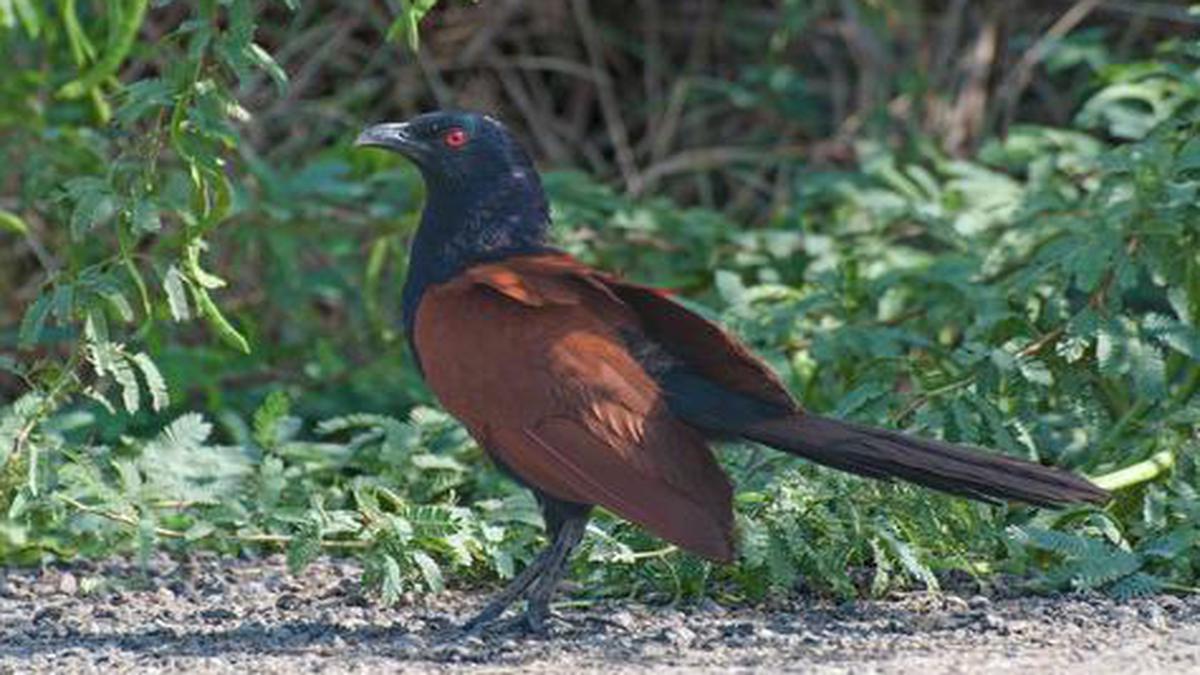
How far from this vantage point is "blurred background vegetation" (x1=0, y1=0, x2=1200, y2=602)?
4633mm

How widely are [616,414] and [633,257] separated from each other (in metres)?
2.74

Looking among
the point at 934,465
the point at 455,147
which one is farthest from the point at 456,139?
the point at 934,465

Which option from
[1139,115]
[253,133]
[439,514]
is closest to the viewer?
[439,514]

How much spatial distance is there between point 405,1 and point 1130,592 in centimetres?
170

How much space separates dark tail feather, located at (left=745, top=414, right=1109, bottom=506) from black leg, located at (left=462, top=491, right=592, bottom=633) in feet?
1.39

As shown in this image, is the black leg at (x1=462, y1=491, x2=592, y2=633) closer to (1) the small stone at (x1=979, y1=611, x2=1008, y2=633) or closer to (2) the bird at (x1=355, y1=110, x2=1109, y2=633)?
(2) the bird at (x1=355, y1=110, x2=1109, y2=633)

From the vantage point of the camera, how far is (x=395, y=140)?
492cm

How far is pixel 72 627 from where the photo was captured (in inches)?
185

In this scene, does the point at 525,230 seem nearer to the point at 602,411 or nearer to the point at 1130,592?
the point at 602,411

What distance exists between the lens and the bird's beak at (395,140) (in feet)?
16.0

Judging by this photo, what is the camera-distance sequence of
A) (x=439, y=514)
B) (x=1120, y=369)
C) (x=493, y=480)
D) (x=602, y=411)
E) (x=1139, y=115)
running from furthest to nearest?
1. (x=1139, y=115)
2. (x=493, y=480)
3. (x=1120, y=369)
4. (x=439, y=514)
5. (x=602, y=411)

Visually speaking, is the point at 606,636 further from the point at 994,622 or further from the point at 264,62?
the point at 264,62

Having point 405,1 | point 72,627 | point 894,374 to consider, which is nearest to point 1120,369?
point 894,374

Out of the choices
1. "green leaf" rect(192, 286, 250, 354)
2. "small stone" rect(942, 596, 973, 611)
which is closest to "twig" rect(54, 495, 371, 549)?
"green leaf" rect(192, 286, 250, 354)
